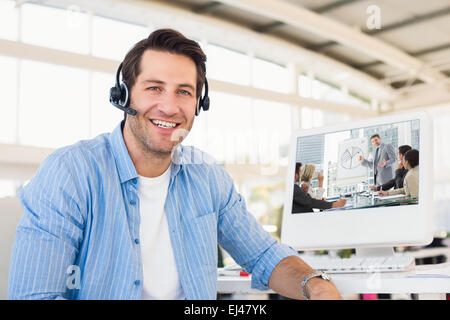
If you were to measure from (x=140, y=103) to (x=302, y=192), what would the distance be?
548mm

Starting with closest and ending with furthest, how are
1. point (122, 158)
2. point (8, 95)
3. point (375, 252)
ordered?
point (122, 158) → point (375, 252) → point (8, 95)

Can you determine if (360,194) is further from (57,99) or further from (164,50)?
(57,99)

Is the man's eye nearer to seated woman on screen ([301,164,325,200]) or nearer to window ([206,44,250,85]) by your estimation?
seated woman on screen ([301,164,325,200])

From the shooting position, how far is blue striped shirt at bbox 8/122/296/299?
82 centimetres

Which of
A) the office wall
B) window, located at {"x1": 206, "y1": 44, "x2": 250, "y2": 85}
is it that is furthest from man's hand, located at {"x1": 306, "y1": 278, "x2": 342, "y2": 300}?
window, located at {"x1": 206, "y1": 44, "x2": 250, "y2": 85}

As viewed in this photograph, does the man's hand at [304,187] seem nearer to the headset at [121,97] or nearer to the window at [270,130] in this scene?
the headset at [121,97]

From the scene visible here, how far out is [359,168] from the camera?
53.4 inches

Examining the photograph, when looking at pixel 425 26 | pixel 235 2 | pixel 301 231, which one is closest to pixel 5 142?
pixel 235 2

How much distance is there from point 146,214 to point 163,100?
23cm

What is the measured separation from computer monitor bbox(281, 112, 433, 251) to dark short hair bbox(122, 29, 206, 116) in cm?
46

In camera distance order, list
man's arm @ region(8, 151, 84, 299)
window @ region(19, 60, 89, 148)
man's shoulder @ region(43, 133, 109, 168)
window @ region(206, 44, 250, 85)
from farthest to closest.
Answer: window @ region(19, 60, 89, 148), window @ region(206, 44, 250, 85), man's shoulder @ region(43, 133, 109, 168), man's arm @ region(8, 151, 84, 299)

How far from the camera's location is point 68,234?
33.7 inches

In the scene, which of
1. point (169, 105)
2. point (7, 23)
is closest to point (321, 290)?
point (169, 105)

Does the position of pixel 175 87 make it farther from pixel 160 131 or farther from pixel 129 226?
pixel 129 226
